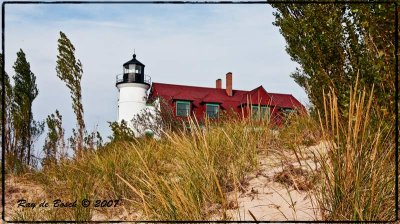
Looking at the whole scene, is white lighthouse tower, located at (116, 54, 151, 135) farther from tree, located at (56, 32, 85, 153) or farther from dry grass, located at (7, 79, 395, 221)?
dry grass, located at (7, 79, 395, 221)

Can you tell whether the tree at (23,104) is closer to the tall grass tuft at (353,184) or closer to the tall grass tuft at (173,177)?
the tall grass tuft at (173,177)

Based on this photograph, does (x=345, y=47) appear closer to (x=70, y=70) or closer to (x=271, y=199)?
(x=271, y=199)

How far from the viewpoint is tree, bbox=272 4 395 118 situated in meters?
4.64

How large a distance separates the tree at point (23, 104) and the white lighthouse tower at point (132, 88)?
9276mm

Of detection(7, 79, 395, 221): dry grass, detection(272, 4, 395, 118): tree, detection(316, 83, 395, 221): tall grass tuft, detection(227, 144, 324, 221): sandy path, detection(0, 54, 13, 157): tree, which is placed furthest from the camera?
detection(0, 54, 13, 157): tree

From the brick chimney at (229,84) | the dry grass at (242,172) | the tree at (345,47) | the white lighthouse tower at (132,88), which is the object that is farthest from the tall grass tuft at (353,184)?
the brick chimney at (229,84)

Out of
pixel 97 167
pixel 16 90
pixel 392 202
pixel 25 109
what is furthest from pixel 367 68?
pixel 16 90

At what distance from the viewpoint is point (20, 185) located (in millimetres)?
8547

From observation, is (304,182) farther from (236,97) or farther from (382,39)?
(236,97)

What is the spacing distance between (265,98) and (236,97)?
6.63 ft

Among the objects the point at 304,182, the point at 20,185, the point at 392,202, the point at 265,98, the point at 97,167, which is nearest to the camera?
the point at 392,202

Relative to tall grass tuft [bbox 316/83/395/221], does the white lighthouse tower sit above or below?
above

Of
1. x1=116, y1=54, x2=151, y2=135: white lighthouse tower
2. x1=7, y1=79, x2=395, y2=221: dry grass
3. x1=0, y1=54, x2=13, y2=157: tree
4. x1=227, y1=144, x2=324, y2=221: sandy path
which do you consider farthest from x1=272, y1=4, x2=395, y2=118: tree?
x1=116, y1=54, x2=151, y2=135: white lighthouse tower

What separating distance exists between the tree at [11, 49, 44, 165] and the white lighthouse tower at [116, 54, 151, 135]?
928 cm
